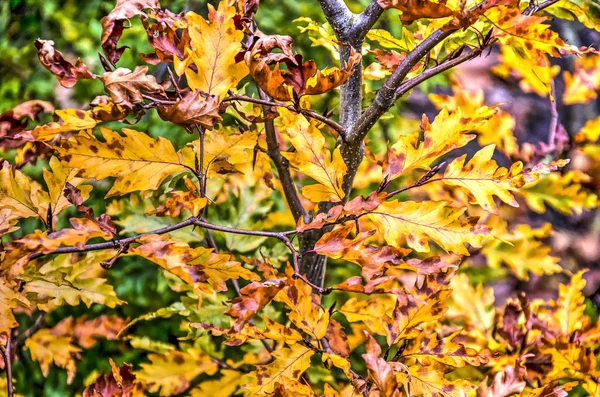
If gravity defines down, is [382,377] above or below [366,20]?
below

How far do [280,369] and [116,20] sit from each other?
38 cm

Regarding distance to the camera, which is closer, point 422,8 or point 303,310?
point 422,8

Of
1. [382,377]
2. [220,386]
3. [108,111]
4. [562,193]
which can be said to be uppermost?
[108,111]

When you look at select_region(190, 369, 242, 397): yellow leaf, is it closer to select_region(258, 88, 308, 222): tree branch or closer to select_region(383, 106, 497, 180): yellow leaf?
select_region(258, 88, 308, 222): tree branch

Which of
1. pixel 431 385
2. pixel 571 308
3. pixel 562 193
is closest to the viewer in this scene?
pixel 431 385

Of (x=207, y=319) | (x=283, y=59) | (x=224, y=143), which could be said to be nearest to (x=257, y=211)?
(x=207, y=319)

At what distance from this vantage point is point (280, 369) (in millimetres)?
621

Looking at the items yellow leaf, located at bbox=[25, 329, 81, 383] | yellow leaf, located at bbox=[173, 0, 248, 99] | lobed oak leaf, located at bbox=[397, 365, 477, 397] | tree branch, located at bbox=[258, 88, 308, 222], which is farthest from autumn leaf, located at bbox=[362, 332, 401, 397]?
yellow leaf, located at bbox=[25, 329, 81, 383]

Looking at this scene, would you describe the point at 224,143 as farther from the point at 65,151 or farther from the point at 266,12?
the point at 266,12

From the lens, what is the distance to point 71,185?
24.2 inches

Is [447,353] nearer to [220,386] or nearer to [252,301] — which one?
[252,301]

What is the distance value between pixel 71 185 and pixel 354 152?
30 cm

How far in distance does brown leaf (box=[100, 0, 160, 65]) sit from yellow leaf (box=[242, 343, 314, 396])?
0.34 m

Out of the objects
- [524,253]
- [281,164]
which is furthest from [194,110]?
[524,253]
